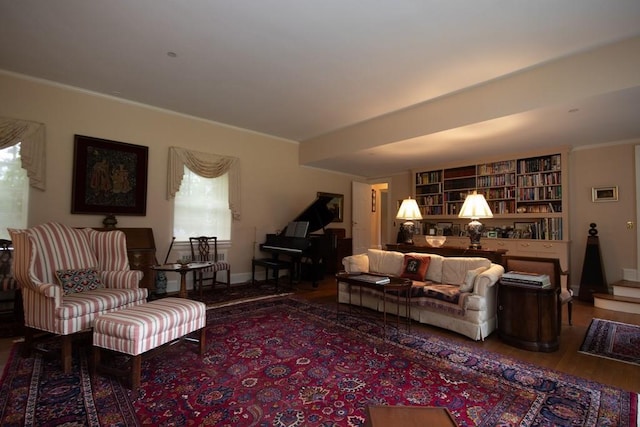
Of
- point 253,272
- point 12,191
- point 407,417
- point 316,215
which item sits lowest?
point 253,272

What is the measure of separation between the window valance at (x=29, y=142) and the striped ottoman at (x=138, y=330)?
292cm

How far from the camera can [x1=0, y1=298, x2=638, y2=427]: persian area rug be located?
178cm

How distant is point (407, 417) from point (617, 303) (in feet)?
15.7

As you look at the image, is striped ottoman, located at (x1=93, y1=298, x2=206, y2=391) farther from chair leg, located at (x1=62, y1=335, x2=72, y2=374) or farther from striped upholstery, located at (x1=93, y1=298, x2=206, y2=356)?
chair leg, located at (x1=62, y1=335, x2=72, y2=374)

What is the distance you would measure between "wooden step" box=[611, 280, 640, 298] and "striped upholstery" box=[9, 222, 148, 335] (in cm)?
625

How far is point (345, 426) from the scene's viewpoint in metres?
1.70

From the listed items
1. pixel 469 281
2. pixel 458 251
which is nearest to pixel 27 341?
pixel 469 281

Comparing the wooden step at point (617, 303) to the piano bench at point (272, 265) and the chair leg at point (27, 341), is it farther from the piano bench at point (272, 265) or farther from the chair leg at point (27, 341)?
the chair leg at point (27, 341)

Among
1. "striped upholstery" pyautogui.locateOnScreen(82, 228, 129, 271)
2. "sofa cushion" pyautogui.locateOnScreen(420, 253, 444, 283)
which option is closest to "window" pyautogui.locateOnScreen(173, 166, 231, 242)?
"striped upholstery" pyautogui.locateOnScreen(82, 228, 129, 271)

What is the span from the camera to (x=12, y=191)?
3848mm

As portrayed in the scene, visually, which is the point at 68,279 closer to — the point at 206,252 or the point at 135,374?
the point at 135,374

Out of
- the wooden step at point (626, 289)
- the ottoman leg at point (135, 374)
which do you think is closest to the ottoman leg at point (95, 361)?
the ottoman leg at point (135, 374)

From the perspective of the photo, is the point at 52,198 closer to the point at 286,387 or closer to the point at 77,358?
the point at 77,358

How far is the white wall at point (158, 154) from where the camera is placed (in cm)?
400
